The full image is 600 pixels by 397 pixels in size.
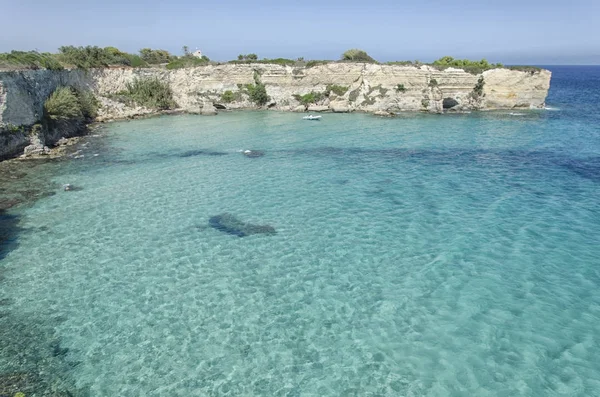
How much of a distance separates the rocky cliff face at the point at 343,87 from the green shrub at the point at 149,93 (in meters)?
1.09

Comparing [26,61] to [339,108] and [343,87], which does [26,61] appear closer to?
[339,108]

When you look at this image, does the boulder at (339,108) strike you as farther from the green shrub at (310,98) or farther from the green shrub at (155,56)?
the green shrub at (155,56)

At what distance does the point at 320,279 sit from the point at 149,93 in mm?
50003

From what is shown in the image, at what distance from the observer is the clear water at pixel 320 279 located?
10297 mm

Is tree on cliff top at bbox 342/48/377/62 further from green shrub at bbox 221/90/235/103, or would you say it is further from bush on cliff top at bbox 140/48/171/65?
bush on cliff top at bbox 140/48/171/65

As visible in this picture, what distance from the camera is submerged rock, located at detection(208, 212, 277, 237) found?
1809 centimetres

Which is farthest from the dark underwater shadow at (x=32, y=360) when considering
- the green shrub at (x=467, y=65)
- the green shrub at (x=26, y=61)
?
the green shrub at (x=467, y=65)

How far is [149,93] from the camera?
55656 mm

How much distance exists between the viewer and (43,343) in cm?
1141

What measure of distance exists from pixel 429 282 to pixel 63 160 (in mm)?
28801

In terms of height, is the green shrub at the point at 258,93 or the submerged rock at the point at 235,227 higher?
the green shrub at the point at 258,93

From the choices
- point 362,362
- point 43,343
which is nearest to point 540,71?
point 362,362

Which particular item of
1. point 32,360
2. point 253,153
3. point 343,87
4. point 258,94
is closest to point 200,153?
point 253,153

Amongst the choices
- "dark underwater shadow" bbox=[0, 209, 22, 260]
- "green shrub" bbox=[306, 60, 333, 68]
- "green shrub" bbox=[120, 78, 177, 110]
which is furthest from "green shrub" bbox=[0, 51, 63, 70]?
"green shrub" bbox=[306, 60, 333, 68]
